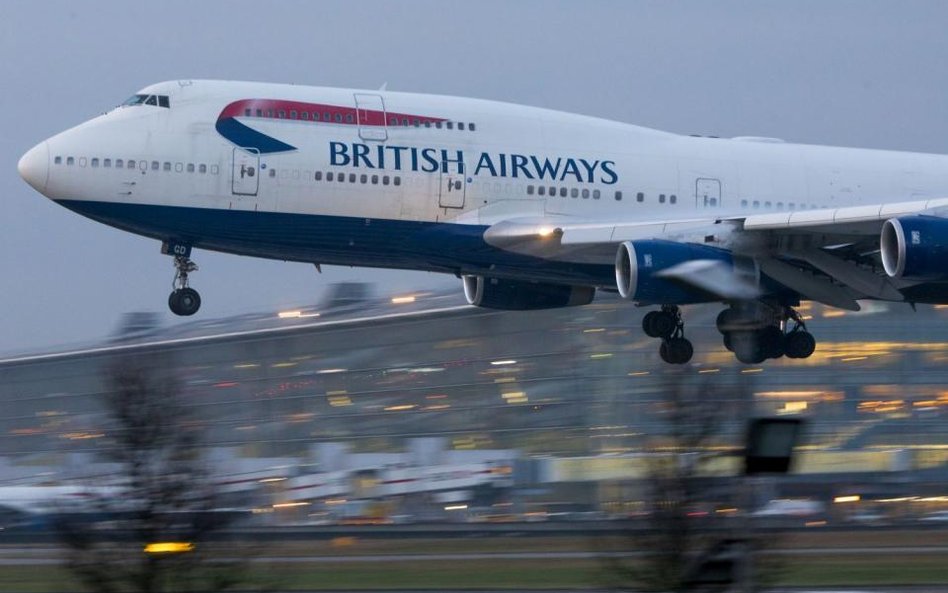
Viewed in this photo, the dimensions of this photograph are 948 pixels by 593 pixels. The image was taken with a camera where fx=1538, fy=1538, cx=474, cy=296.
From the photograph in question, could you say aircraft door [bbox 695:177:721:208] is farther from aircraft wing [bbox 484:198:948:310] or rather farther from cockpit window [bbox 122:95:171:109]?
cockpit window [bbox 122:95:171:109]

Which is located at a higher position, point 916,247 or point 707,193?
point 707,193

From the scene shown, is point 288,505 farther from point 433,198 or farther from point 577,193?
point 577,193

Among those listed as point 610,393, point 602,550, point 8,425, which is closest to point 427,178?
point 602,550

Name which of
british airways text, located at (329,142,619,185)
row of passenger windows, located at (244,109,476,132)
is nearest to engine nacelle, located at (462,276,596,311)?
british airways text, located at (329,142,619,185)

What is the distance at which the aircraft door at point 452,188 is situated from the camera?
34000mm

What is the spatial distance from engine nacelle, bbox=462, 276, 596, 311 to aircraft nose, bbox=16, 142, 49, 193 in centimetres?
1054

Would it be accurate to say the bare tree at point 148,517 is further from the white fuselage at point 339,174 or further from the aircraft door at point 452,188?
the aircraft door at point 452,188

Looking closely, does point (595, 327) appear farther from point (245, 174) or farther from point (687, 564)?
point (687, 564)

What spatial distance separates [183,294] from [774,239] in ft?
43.5

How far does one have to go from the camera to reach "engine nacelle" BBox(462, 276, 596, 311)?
38.3 metres

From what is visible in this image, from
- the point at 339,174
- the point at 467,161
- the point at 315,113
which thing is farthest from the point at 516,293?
the point at 315,113

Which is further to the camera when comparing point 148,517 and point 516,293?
point 516,293

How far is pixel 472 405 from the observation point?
5556 centimetres

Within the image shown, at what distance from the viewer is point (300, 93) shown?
33.6m
